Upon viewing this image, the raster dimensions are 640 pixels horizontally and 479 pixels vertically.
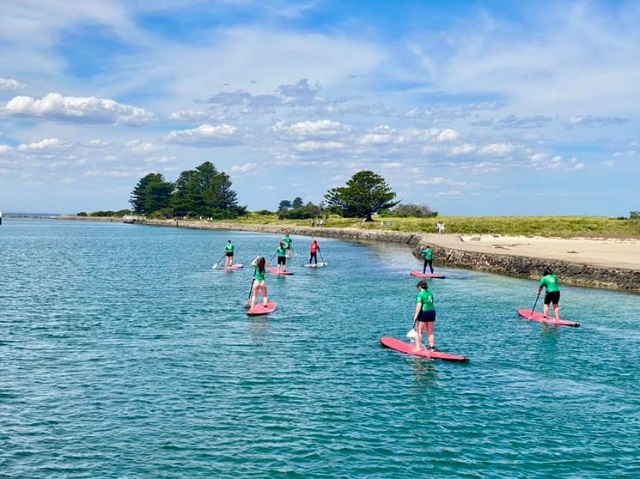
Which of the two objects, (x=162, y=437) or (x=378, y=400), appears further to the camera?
(x=378, y=400)

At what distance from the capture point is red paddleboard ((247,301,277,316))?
1098 inches

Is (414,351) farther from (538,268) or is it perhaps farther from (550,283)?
(538,268)

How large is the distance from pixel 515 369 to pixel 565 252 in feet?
136

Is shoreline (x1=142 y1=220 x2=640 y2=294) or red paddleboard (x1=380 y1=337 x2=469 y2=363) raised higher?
shoreline (x1=142 y1=220 x2=640 y2=294)

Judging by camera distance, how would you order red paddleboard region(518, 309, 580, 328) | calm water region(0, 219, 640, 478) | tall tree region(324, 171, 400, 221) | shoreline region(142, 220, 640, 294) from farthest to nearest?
tall tree region(324, 171, 400, 221) → shoreline region(142, 220, 640, 294) → red paddleboard region(518, 309, 580, 328) → calm water region(0, 219, 640, 478)

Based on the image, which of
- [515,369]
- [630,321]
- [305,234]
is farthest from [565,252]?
[305,234]

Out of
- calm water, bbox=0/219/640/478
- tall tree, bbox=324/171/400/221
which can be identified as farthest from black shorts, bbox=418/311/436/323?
tall tree, bbox=324/171/400/221

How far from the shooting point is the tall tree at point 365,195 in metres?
132

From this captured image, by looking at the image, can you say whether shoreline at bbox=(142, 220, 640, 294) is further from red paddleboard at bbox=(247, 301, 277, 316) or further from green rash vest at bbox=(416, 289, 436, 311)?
green rash vest at bbox=(416, 289, 436, 311)

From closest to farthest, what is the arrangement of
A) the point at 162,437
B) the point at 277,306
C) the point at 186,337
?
the point at 162,437 < the point at 186,337 < the point at 277,306

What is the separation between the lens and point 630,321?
28.4 m

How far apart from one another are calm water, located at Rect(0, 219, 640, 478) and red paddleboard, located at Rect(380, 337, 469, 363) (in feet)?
1.11

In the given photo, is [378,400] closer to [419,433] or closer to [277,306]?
[419,433]

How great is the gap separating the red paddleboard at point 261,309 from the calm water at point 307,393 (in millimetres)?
795
